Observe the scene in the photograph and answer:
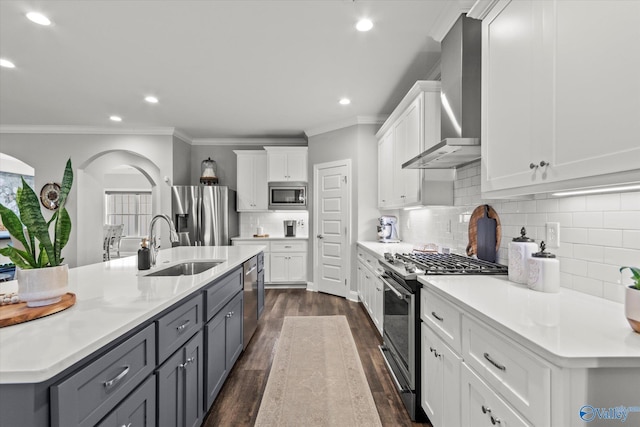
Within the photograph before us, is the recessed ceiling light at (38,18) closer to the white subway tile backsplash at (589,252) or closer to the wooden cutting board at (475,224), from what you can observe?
the wooden cutting board at (475,224)

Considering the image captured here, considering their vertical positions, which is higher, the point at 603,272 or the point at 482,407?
the point at 603,272

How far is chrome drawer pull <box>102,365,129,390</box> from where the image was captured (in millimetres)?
962

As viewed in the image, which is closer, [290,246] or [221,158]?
[290,246]

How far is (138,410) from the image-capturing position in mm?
1127

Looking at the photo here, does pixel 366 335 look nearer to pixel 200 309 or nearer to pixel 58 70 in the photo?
pixel 200 309

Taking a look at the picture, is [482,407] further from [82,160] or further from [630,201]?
[82,160]

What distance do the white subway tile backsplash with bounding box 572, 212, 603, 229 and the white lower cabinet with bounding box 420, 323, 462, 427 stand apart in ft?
2.83

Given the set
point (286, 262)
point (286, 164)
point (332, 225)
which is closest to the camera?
point (332, 225)

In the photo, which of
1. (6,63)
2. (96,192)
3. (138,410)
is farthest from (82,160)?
(138,410)

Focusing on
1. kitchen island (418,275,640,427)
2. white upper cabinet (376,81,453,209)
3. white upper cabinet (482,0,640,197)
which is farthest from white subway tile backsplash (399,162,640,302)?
white upper cabinet (376,81,453,209)

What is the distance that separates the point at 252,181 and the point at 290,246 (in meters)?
1.41

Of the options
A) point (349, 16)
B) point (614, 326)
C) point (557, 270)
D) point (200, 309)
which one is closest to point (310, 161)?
point (349, 16)

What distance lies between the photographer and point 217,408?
1990 mm

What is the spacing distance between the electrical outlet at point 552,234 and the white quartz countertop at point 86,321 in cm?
190
